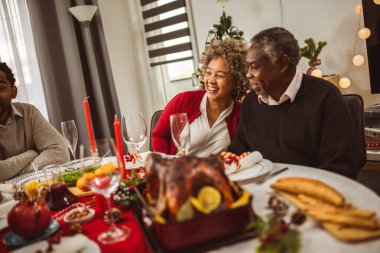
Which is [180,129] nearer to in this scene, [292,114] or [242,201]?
[242,201]

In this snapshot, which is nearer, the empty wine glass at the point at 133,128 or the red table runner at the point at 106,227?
the red table runner at the point at 106,227

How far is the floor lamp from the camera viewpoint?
3.26m

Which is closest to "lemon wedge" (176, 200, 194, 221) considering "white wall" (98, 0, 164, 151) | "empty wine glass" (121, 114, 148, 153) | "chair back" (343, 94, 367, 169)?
"empty wine glass" (121, 114, 148, 153)

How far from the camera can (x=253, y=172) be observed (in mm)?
1092

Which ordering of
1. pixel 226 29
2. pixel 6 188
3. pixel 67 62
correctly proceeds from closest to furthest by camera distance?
pixel 6 188, pixel 226 29, pixel 67 62

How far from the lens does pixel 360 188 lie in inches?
35.5

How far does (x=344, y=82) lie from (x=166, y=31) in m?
2.38

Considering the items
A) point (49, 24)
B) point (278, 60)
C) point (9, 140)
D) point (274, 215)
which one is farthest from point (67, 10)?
point (274, 215)

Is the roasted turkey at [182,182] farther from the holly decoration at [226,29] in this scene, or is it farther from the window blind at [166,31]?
the window blind at [166,31]

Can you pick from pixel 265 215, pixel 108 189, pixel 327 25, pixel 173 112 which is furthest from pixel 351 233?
pixel 327 25

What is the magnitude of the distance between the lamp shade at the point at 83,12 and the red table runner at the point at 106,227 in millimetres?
2668

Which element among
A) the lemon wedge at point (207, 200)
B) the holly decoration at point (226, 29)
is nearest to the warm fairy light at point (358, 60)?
the holly decoration at point (226, 29)

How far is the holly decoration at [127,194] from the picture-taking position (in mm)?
991

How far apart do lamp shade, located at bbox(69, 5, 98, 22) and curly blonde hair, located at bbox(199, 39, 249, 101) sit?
1745 mm
